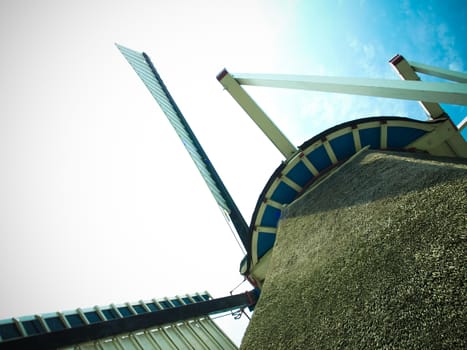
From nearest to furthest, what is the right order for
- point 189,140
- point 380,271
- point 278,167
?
point 380,271
point 278,167
point 189,140

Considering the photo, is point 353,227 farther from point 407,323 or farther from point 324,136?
point 324,136

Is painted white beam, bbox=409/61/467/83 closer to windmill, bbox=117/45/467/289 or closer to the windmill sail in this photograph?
windmill, bbox=117/45/467/289

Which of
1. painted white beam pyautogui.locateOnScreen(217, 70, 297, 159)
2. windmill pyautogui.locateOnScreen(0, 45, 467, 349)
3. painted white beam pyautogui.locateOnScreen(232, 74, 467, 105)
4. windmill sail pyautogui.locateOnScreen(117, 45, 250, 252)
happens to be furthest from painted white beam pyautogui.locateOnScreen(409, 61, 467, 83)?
windmill sail pyautogui.locateOnScreen(117, 45, 250, 252)

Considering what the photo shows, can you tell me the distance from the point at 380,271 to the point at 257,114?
149 inches

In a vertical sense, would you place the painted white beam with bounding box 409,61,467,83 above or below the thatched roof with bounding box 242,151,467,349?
below

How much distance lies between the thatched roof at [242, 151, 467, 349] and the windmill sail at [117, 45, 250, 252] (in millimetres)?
3170

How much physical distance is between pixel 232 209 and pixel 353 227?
7.46 m

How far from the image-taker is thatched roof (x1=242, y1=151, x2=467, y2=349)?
1515 millimetres

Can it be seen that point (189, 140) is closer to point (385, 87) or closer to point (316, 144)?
point (316, 144)

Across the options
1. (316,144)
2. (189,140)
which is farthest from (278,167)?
(189,140)

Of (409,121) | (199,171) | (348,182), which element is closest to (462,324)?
(348,182)

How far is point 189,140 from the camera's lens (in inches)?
465

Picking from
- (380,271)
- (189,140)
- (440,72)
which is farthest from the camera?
(189,140)

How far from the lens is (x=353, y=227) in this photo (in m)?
2.67
